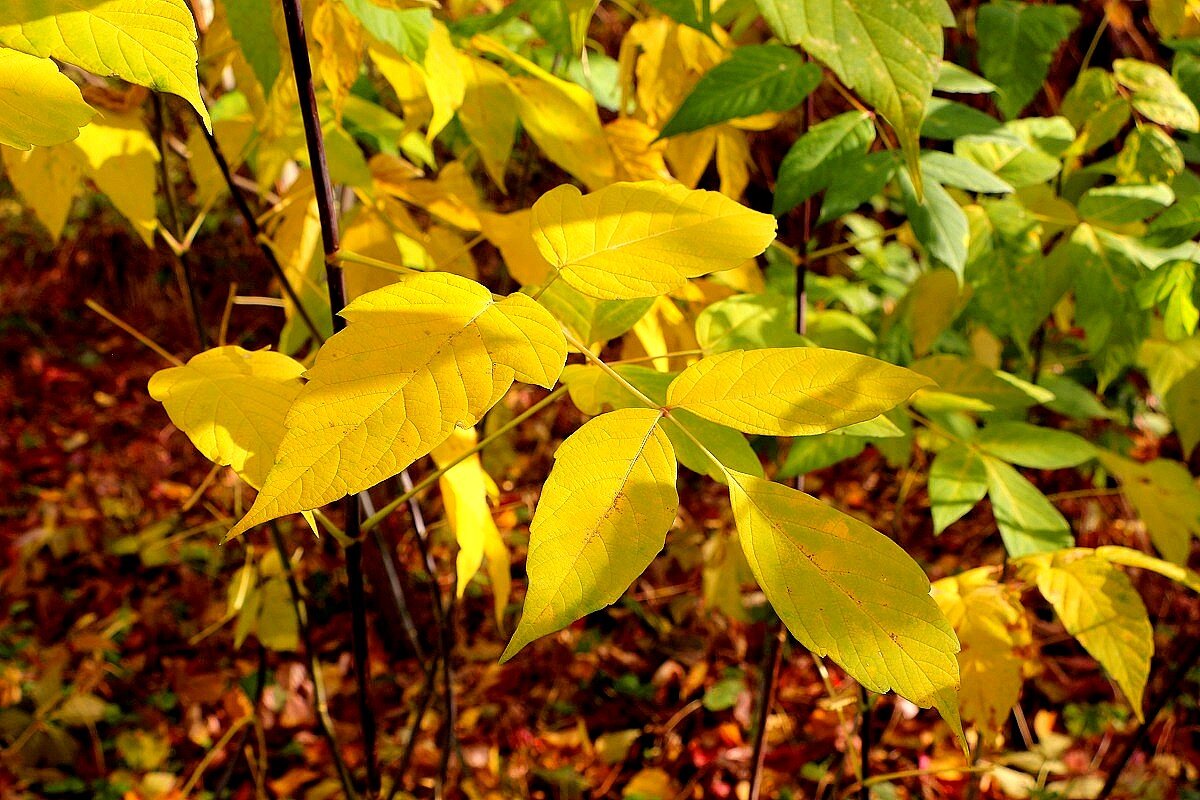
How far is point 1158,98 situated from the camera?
107cm

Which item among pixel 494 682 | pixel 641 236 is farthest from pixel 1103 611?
pixel 494 682

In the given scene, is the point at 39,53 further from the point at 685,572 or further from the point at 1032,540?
the point at 685,572

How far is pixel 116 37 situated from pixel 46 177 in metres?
0.54

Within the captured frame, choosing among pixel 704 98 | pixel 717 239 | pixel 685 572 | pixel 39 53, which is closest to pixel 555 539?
pixel 717 239

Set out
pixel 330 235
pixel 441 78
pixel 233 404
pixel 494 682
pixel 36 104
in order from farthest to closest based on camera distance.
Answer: pixel 494 682
pixel 441 78
pixel 330 235
pixel 233 404
pixel 36 104

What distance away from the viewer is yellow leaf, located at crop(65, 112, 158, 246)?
87cm

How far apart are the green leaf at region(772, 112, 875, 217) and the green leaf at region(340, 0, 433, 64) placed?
1.17ft

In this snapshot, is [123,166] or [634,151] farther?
[634,151]

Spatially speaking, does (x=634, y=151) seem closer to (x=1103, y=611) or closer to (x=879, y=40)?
(x=879, y=40)

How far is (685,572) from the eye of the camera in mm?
2734

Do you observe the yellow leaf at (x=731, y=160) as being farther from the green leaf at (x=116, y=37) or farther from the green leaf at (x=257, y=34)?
the green leaf at (x=116, y=37)

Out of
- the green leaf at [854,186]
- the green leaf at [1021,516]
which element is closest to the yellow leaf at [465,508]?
the green leaf at [854,186]

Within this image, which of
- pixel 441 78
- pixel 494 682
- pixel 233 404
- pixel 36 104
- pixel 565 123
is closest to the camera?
pixel 36 104

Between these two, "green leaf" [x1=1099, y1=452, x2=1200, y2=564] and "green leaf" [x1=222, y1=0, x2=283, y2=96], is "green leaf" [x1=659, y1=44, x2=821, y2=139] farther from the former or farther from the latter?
"green leaf" [x1=1099, y1=452, x2=1200, y2=564]
